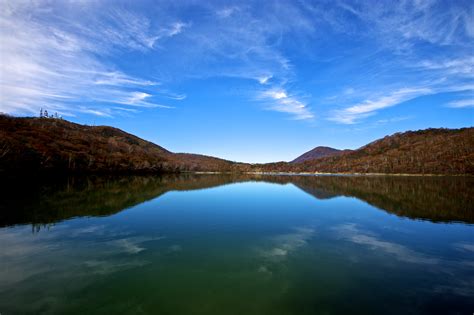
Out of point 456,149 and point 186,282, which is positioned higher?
point 456,149

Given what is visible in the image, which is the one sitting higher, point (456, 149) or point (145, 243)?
point (456, 149)

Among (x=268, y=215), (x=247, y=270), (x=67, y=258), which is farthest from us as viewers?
(x=268, y=215)

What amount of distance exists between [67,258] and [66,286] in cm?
394

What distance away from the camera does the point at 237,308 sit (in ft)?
28.2

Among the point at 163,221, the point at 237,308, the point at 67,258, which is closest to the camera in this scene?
the point at 237,308

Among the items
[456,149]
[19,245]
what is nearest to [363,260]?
[19,245]

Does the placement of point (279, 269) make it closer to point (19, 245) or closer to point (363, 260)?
point (363, 260)

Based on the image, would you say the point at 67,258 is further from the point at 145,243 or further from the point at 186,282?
the point at 186,282

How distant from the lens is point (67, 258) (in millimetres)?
13438

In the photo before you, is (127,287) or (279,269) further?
(279,269)

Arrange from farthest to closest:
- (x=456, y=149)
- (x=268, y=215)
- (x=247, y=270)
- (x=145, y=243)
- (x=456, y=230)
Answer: (x=456, y=149)
(x=268, y=215)
(x=456, y=230)
(x=145, y=243)
(x=247, y=270)

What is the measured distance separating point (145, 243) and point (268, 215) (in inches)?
589

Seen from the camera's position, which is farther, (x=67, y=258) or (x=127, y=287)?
(x=67, y=258)

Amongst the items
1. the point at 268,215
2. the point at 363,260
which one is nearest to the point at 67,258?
the point at 363,260
